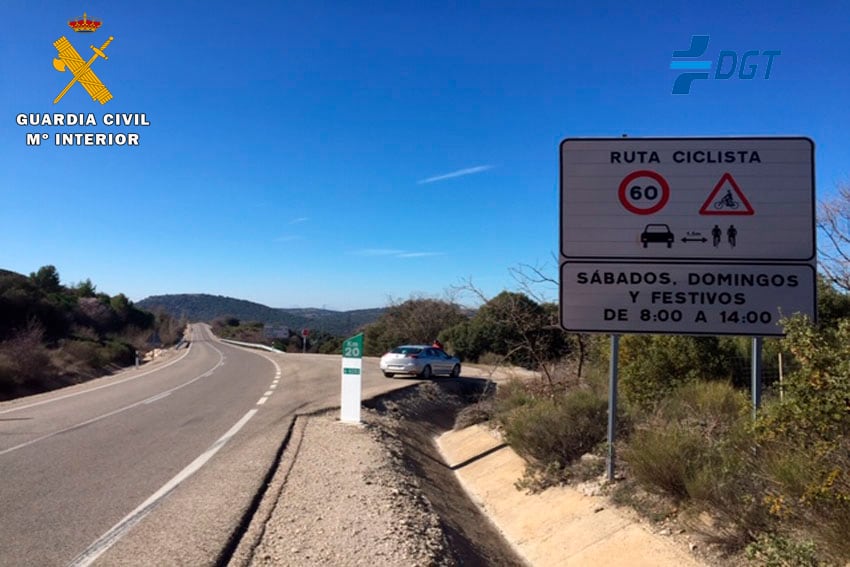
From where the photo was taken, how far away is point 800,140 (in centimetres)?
726

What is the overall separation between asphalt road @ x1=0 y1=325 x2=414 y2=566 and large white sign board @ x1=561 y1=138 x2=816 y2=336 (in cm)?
447

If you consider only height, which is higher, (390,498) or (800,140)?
(800,140)

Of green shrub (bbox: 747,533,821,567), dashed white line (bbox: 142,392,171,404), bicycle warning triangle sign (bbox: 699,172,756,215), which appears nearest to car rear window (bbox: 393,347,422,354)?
dashed white line (bbox: 142,392,171,404)

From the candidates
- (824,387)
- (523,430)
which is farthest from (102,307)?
(824,387)

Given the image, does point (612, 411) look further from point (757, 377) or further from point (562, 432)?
point (757, 377)

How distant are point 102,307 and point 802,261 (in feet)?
270

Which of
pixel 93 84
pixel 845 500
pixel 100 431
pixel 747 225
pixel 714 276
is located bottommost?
pixel 100 431

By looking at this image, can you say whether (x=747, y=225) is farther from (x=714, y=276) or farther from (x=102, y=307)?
(x=102, y=307)

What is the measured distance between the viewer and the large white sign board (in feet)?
23.8

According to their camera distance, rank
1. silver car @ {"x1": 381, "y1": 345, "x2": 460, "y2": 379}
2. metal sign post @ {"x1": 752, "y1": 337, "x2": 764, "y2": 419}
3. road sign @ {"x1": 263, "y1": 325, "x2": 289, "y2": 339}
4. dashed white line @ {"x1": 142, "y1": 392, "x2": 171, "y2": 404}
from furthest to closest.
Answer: road sign @ {"x1": 263, "y1": 325, "x2": 289, "y2": 339}, silver car @ {"x1": 381, "y1": 345, "x2": 460, "y2": 379}, dashed white line @ {"x1": 142, "y1": 392, "x2": 171, "y2": 404}, metal sign post @ {"x1": 752, "y1": 337, "x2": 764, "y2": 419}

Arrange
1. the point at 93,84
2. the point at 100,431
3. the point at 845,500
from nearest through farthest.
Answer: the point at 845,500
the point at 100,431
the point at 93,84

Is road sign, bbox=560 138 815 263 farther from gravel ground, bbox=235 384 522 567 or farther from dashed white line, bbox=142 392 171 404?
dashed white line, bbox=142 392 171 404

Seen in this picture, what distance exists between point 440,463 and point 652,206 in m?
6.50

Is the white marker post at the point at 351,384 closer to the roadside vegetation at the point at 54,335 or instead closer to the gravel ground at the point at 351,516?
the gravel ground at the point at 351,516
